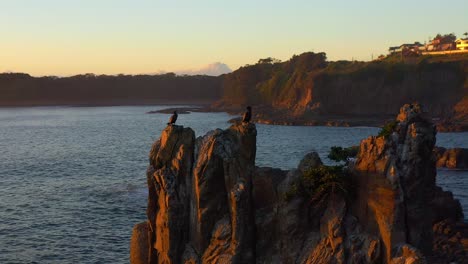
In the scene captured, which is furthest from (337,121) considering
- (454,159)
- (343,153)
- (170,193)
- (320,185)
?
(320,185)

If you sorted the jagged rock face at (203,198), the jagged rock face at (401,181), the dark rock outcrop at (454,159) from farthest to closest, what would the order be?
the dark rock outcrop at (454,159), the jagged rock face at (203,198), the jagged rock face at (401,181)

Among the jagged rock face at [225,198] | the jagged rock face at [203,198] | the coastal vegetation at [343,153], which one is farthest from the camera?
the coastal vegetation at [343,153]

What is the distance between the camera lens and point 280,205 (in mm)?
33375

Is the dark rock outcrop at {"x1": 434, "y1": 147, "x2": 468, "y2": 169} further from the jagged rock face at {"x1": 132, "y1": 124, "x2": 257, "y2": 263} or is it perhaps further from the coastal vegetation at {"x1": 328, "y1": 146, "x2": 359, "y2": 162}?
the jagged rock face at {"x1": 132, "y1": 124, "x2": 257, "y2": 263}

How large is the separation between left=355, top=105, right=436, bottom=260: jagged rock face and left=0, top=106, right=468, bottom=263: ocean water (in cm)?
2318

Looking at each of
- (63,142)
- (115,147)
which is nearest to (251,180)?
(115,147)

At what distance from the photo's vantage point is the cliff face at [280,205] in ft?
102

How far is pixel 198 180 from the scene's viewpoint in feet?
112

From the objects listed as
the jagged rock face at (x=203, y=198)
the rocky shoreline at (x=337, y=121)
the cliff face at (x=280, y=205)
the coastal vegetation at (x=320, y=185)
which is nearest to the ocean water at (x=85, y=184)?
the rocky shoreline at (x=337, y=121)

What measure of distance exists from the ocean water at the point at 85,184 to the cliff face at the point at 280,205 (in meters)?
14.2

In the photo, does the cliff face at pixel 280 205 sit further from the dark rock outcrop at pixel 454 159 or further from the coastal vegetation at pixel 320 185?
the dark rock outcrop at pixel 454 159

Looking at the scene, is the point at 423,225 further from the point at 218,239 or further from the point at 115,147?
the point at 115,147

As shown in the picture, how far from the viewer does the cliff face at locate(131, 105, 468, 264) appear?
1223 inches

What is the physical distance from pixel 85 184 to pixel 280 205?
5120cm
